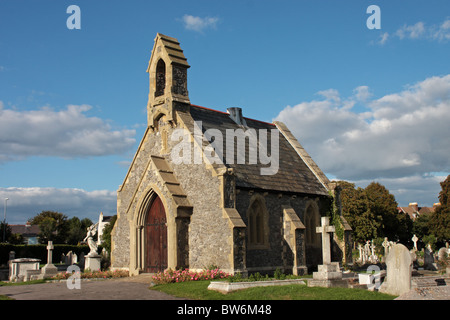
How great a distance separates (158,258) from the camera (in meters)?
24.5

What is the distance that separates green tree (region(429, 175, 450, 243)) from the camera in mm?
60438

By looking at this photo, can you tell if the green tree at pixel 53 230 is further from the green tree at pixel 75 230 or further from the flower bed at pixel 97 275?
the flower bed at pixel 97 275

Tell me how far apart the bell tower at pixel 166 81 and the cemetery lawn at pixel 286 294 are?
11.4m

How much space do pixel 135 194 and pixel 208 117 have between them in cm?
629

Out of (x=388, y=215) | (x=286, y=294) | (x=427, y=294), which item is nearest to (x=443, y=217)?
(x=388, y=215)

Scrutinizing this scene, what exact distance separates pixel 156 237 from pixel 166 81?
8720 mm

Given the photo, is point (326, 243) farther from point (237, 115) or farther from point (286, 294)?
point (237, 115)

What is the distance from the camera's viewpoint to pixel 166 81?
25.7 metres

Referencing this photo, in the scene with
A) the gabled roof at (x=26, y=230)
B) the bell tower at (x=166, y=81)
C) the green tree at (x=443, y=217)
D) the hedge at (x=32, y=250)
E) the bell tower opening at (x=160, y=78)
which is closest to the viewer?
the bell tower at (x=166, y=81)

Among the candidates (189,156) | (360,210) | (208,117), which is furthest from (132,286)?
(360,210)

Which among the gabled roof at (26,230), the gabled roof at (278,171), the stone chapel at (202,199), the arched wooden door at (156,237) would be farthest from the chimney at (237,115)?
the gabled roof at (26,230)

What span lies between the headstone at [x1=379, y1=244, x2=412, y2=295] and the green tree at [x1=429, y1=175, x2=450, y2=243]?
50106 millimetres

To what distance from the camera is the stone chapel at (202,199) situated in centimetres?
2216
